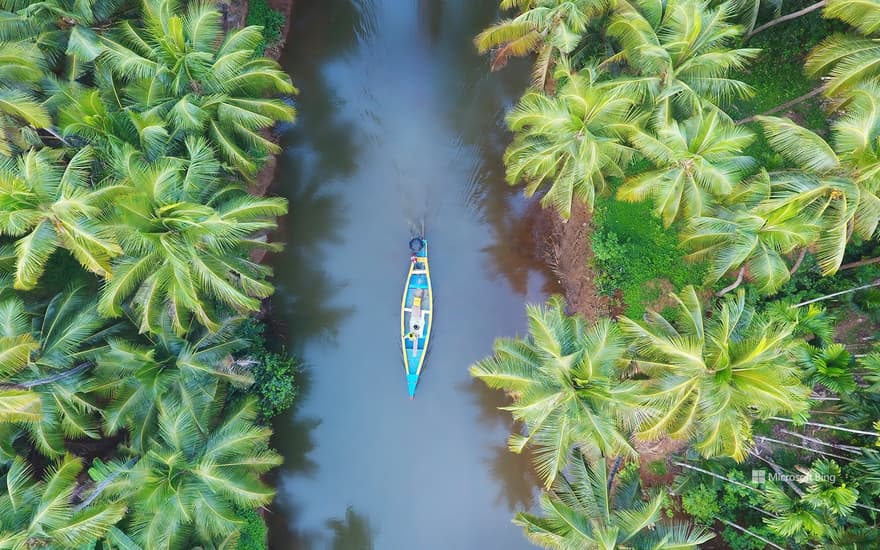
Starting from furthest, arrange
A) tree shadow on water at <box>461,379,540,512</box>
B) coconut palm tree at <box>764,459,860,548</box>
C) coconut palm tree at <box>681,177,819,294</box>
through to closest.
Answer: tree shadow on water at <box>461,379,540,512</box> < coconut palm tree at <box>764,459,860,548</box> < coconut palm tree at <box>681,177,819,294</box>

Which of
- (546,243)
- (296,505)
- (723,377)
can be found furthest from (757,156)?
(296,505)

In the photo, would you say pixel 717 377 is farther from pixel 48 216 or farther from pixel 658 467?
pixel 48 216

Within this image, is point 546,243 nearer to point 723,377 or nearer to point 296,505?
point 723,377

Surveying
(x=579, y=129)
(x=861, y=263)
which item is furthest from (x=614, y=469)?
(x=579, y=129)

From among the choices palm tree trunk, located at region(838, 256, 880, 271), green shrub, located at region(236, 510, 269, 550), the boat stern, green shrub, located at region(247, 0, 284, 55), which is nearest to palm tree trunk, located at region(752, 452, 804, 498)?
palm tree trunk, located at region(838, 256, 880, 271)

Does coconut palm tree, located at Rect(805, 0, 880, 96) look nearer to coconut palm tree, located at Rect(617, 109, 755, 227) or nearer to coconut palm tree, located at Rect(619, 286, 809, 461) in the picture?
coconut palm tree, located at Rect(617, 109, 755, 227)
